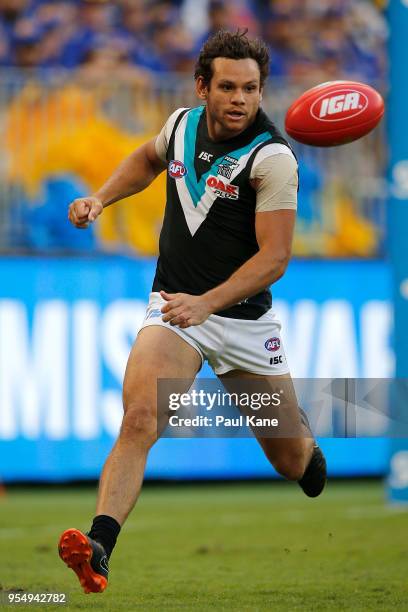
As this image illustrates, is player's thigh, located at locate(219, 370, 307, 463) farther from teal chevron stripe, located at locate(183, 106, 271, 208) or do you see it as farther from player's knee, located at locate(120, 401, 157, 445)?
teal chevron stripe, located at locate(183, 106, 271, 208)

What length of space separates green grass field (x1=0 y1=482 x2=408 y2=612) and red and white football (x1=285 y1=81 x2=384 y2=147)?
7.30 feet

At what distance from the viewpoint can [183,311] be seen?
5.23m

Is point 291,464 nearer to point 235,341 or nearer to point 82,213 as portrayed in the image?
point 235,341

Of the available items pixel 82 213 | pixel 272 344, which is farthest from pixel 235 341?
pixel 82 213

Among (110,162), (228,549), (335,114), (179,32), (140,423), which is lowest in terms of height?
(228,549)

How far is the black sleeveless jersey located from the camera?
582 centimetres

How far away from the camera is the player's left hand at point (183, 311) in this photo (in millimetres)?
5223

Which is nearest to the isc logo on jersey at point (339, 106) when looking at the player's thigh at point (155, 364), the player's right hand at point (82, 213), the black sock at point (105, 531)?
the player's right hand at point (82, 213)

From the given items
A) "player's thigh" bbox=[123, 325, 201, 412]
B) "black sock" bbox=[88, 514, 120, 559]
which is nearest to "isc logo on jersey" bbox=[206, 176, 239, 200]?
"player's thigh" bbox=[123, 325, 201, 412]

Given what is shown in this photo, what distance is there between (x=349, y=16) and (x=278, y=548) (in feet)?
28.5

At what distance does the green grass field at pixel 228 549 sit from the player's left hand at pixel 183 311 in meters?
1.30

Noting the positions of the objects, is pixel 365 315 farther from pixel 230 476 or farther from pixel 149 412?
pixel 149 412

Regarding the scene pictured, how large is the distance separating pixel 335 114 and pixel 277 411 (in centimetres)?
148

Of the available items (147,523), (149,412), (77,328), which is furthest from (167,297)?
(77,328)
